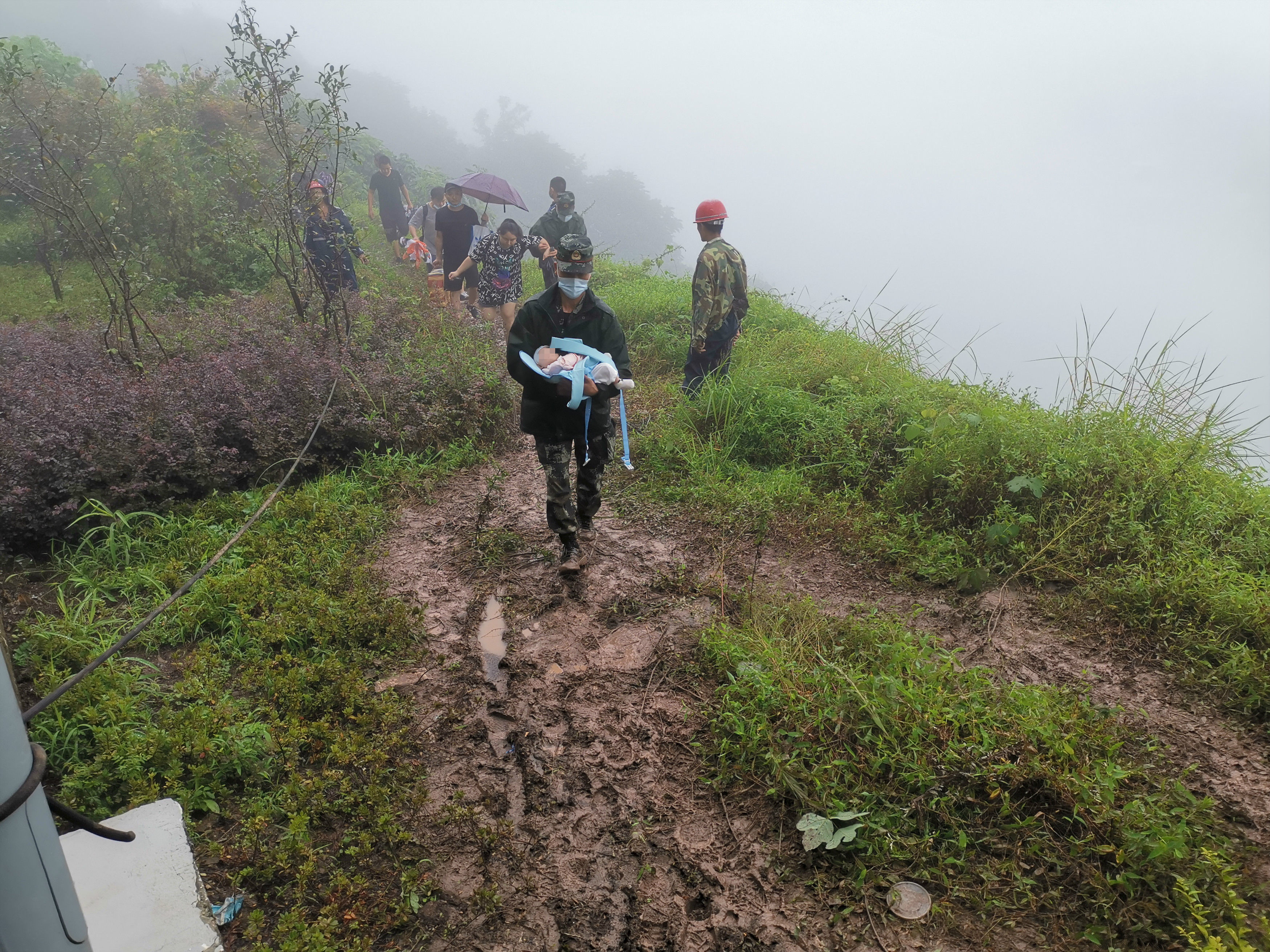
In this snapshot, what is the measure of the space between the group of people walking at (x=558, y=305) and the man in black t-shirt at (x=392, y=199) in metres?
0.03

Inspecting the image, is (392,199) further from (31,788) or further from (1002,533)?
(31,788)

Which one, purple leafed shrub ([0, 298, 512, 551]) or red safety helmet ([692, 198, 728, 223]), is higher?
red safety helmet ([692, 198, 728, 223])

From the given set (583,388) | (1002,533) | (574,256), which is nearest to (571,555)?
(583,388)

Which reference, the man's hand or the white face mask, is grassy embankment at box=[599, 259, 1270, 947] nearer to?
the man's hand

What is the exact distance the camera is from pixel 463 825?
2697mm

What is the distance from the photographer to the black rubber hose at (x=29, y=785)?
40.0 inches

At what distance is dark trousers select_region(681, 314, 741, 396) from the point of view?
6.60 metres

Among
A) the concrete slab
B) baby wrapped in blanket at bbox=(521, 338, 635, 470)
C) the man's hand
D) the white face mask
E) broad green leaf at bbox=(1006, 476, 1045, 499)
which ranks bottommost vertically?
the concrete slab

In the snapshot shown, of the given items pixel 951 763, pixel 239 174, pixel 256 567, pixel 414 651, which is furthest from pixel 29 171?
pixel 951 763

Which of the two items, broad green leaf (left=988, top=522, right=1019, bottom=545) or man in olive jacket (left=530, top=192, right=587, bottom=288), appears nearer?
broad green leaf (left=988, top=522, right=1019, bottom=545)

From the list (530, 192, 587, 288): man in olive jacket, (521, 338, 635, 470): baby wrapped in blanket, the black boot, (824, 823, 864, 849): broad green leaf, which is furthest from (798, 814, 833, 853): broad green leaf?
(530, 192, 587, 288): man in olive jacket

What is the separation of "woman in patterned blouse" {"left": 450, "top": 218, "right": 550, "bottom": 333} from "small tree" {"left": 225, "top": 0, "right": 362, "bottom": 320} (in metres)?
1.79

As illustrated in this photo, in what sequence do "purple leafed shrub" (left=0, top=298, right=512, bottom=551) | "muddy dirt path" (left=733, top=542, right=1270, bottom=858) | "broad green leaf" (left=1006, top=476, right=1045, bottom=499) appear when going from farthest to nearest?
"broad green leaf" (left=1006, top=476, right=1045, bottom=499) → "purple leafed shrub" (left=0, top=298, right=512, bottom=551) → "muddy dirt path" (left=733, top=542, right=1270, bottom=858)

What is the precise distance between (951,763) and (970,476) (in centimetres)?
260
